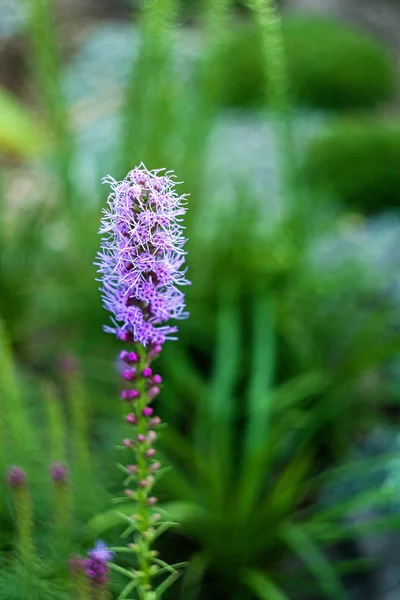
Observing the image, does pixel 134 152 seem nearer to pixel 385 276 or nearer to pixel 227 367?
pixel 227 367

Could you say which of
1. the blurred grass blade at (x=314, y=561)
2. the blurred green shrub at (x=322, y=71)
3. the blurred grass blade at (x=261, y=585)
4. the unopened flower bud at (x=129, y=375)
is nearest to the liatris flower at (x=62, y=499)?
the unopened flower bud at (x=129, y=375)

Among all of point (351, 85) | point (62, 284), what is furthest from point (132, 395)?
point (351, 85)

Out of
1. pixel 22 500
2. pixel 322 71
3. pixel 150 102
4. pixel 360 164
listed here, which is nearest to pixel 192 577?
pixel 22 500

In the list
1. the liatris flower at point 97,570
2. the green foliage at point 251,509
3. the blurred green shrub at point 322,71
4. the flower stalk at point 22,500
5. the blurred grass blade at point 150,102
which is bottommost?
the green foliage at point 251,509

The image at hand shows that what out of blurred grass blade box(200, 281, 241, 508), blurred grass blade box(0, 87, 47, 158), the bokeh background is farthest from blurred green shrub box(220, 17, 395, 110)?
blurred grass blade box(200, 281, 241, 508)

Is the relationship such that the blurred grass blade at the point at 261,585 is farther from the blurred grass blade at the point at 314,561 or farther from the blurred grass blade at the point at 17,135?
the blurred grass blade at the point at 17,135

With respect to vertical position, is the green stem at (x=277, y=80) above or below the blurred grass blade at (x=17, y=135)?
below
